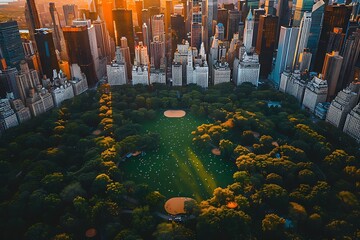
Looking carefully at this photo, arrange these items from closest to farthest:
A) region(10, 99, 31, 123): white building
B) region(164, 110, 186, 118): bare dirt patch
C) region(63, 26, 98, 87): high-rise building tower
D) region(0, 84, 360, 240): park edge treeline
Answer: region(0, 84, 360, 240): park edge treeline < region(10, 99, 31, 123): white building < region(164, 110, 186, 118): bare dirt patch < region(63, 26, 98, 87): high-rise building tower

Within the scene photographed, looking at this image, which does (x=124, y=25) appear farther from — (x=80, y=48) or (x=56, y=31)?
(x=56, y=31)

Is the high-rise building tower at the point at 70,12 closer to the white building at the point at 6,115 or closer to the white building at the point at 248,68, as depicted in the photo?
the white building at the point at 6,115

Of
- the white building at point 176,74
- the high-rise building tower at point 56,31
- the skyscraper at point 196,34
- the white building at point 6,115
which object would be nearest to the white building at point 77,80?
the white building at point 6,115

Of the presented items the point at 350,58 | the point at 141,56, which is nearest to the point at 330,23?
the point at 350,58

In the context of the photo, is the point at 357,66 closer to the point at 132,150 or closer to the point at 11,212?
the point at 132,150

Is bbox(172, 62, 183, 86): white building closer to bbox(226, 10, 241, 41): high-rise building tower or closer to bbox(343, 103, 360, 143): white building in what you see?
bbox(226, 10, 241, 41): high-rise building tower

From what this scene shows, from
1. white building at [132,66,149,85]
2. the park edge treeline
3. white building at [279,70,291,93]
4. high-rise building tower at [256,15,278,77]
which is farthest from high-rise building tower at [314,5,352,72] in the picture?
white building at [132,66,149,85]
